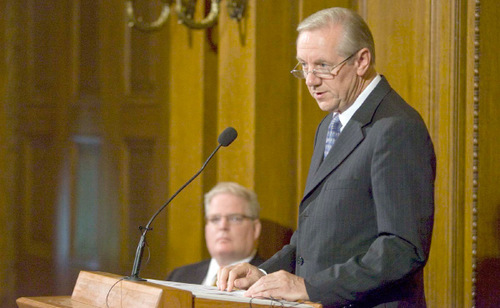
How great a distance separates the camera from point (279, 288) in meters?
1.87

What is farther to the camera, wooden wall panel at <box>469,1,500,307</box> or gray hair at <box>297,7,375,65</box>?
wooden wall panel at <box>469,1,500,307</box>


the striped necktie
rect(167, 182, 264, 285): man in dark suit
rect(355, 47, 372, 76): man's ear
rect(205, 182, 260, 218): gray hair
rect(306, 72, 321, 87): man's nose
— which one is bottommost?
rect(167, 182, 264, 285): man in dark suit

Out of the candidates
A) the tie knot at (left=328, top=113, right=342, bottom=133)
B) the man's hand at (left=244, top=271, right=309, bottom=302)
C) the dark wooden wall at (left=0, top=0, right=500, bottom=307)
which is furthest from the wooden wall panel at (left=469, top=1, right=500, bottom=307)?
the man's hand at (left=244, top=271, right=309, bottom=302)

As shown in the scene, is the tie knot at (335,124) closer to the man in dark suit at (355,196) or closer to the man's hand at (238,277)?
the man in dark suit at (355,196)

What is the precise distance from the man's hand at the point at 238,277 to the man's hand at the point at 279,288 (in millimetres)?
98

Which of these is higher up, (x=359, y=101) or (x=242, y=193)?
(x=359, y=101)

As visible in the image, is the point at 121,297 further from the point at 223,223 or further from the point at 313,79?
the point at 223,223

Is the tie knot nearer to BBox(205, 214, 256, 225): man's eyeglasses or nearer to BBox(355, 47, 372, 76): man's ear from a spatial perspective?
BBox(355, 47, 372, 76): man's ear

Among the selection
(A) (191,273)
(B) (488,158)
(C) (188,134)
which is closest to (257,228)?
(A) (191,273)

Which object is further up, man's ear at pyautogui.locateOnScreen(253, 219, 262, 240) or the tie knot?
the tie knot

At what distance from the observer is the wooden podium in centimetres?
170

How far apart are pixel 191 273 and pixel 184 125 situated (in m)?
0.75

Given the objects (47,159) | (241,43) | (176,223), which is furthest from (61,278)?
(241,43)

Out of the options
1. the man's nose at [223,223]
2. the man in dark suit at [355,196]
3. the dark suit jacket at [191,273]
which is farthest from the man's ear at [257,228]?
the man in dark suit at [355,196]
